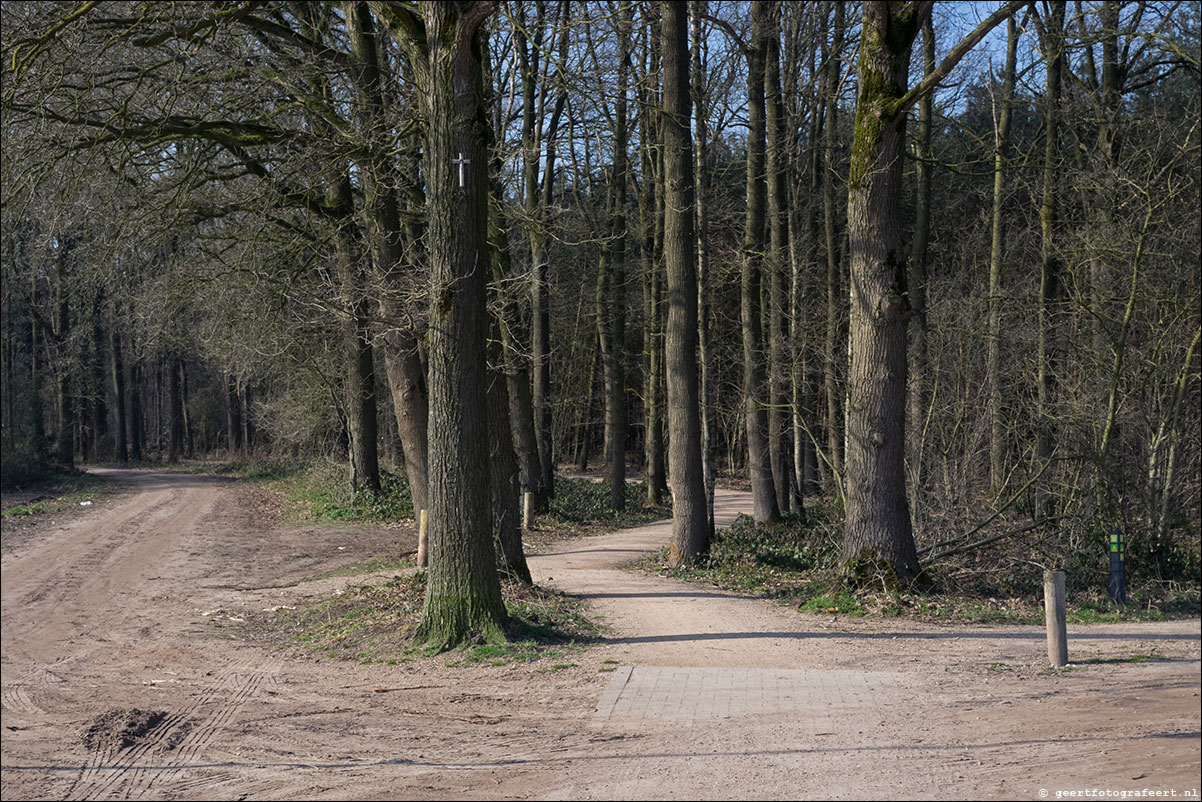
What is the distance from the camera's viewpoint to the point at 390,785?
5906mm

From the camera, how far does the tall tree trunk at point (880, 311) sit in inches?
458

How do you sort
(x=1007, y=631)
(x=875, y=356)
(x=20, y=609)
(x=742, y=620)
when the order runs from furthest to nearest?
1. (x=875, y=356)
2. (x=742, y=620)
3. (x=1007, y=631)
4. (x=20, y=609)

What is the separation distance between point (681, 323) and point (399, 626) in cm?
719

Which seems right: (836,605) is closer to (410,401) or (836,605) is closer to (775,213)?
(410,401)

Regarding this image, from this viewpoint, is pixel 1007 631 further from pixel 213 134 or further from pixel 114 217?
pixel 114 217

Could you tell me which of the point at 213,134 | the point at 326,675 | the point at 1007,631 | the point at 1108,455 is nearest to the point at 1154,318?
the point at 1108,455

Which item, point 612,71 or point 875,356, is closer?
point 875,356

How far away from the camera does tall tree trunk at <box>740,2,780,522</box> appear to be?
1875 cm

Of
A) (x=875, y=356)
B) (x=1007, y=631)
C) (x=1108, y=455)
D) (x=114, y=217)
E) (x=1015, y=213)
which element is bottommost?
(x=1007, y=631)

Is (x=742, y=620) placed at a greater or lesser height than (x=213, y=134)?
lesser

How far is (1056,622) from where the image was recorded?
8.39m

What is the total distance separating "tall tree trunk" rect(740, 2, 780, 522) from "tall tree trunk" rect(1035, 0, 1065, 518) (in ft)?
17.7

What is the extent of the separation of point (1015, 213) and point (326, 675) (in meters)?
21.3

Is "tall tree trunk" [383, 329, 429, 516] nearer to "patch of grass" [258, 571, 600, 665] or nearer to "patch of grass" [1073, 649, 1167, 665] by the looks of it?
"patch of grass" [258, 571, 600, 665]
